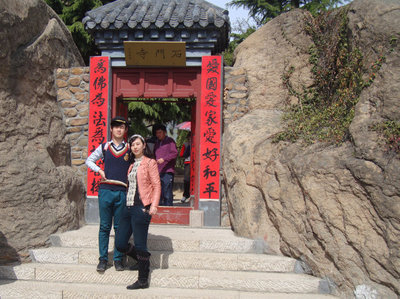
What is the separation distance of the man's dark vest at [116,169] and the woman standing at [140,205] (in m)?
0.12

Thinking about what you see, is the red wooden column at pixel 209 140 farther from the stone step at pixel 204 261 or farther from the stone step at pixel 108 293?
the stone step at pixel 108 293

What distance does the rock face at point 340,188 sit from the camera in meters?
3.89

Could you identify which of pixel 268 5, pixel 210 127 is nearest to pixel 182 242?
pixel 210 127

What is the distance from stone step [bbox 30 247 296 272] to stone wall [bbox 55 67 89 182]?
229cm

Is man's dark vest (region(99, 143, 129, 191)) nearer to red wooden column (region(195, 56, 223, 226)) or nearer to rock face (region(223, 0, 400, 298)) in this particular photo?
rock face (region(223, 0, 400, 298))

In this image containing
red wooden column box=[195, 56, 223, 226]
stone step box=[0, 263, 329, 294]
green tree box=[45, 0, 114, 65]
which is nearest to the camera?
stone step box=[0, 263, 329, 294]

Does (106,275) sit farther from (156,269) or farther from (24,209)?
(24,209)

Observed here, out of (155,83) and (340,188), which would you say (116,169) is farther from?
(155,83)

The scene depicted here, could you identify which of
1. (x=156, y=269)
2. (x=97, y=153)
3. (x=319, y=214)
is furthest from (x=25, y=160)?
(x=319, y=214)

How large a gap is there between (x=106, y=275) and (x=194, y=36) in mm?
4483

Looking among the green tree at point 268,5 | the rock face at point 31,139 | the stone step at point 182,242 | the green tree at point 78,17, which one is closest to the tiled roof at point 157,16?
the rock face at point 31,139

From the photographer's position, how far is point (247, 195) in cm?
560

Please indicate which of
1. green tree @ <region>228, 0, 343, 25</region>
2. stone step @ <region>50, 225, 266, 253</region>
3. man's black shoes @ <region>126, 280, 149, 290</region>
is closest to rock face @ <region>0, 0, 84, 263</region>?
stone step @ <region>50, 225, 266, 253</region>

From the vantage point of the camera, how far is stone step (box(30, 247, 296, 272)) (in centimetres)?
473
